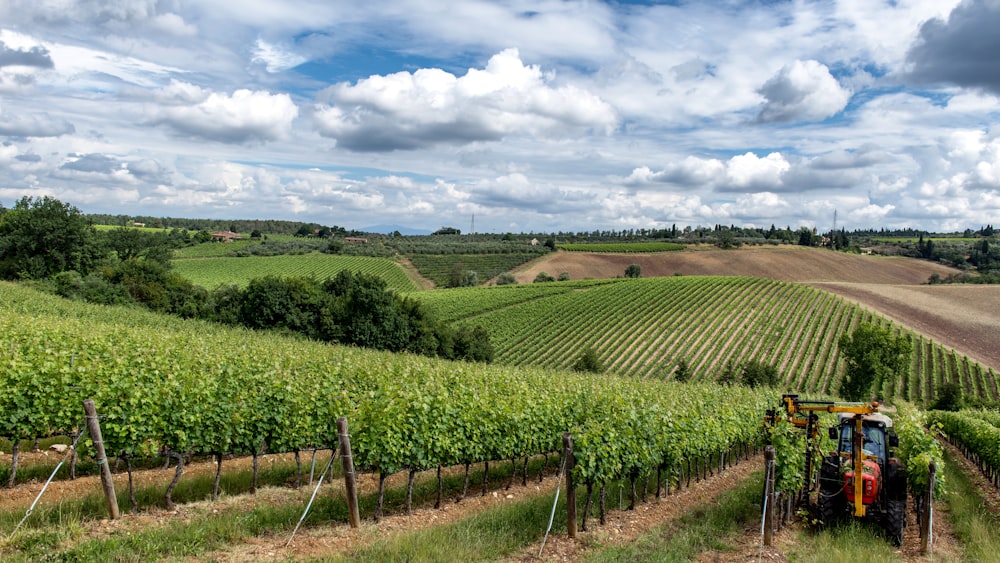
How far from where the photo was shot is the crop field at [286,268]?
76.8 meters

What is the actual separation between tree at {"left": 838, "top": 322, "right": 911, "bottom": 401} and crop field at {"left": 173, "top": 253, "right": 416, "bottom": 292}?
53017mm

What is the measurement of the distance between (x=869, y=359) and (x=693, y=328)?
1447 centimetres

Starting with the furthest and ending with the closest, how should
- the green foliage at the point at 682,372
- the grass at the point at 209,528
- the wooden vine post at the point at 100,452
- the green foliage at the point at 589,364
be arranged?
the green foliage at the point at 589,364, the green foliage at the point at 682,372, the wooden vine post at the point at 100,452, the grass at the point at 209,528

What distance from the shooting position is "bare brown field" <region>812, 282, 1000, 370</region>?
2042 inches

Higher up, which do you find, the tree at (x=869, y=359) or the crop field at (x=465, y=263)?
the crop field at (x=465, y=263)

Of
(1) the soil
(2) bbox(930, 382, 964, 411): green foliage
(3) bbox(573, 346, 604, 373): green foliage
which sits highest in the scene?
(1) the soil

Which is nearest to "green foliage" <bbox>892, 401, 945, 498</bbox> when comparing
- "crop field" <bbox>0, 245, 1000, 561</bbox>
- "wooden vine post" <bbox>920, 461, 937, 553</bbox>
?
"crop field" <bbox>0, 245, 1000, 561</bbox>

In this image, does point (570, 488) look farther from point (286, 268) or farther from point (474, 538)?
point (286, 268)

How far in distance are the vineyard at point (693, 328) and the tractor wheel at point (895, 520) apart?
33624mm

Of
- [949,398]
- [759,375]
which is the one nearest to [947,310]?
[949,398]

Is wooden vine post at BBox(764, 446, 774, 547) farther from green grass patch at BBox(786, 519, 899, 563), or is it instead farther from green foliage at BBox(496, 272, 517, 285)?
green foliage at BBox(496, 272, 517, 285)

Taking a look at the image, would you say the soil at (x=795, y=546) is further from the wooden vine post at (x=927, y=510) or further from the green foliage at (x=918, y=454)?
the green foliage at (x=918, y=454)

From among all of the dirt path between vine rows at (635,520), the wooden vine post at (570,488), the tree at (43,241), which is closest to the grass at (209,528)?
the dirt path between vine rows at (635,520)

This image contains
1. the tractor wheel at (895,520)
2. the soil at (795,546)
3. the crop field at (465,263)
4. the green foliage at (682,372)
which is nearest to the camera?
the soil at (795,546)
